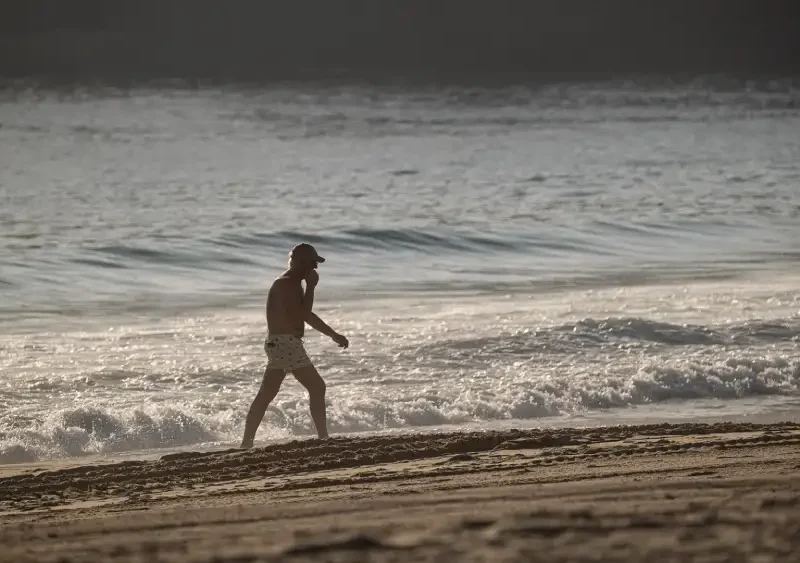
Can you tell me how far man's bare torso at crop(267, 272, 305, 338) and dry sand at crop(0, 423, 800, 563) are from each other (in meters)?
0.90

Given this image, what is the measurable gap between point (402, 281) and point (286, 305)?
1009 centimetres

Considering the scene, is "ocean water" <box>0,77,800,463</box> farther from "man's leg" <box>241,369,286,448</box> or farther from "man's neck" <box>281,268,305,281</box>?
"man's neck" <box>281,268,305,281</box>

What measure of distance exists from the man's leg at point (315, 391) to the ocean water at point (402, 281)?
976 mm

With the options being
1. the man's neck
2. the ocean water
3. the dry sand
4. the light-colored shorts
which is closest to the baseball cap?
the man's neck

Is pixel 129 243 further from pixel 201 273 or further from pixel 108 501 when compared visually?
pixel 108 501

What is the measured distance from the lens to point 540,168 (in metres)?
39.9

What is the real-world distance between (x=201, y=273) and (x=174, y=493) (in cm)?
1314

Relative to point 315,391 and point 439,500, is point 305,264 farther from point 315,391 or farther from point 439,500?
point 439,500

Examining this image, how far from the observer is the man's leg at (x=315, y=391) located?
8727mm

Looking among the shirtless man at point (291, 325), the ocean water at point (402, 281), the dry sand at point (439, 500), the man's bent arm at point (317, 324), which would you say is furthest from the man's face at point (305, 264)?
the ocean water at point (402, 281)

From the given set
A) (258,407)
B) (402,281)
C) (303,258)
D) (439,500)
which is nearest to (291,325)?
(303,258)

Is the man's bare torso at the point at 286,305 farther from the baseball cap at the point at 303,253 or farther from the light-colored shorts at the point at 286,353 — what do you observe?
the baseball cap at the point at 303,253

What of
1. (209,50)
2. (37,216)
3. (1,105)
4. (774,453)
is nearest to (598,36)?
(209,50)

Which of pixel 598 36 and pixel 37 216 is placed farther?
pixel 598 36
